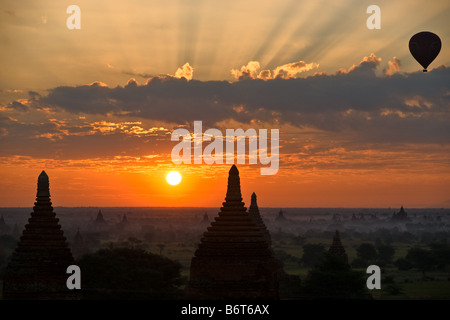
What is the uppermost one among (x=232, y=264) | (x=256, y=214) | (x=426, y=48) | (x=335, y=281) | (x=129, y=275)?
(x=426, y=48)

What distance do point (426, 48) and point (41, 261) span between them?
102 feet

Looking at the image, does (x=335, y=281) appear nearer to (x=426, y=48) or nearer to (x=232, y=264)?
(x=426, y=48)

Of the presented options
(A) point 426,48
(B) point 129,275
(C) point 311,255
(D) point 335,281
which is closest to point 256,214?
(D) point 335,281

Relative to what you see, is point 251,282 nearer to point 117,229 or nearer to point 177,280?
point 177,280

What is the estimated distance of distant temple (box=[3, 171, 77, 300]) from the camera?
27.5m

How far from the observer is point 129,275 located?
1866 inches

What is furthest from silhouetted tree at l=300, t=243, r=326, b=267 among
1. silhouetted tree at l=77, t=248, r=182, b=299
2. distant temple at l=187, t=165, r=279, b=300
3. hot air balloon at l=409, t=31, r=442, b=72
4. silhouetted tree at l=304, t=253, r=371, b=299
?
distant temple at l=187, t=165, r=279, b=300

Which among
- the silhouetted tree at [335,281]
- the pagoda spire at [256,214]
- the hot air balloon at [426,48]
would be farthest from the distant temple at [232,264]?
the hot air balloon at [426,48]

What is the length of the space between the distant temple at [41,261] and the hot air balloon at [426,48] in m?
29.3

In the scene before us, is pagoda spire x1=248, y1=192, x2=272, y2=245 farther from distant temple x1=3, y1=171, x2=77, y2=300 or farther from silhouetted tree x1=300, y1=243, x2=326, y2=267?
silhouetted tree x1=300, y1=243, x2=326, y2=267
